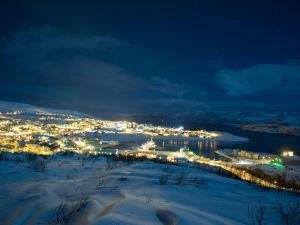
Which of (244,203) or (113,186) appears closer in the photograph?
(244,203)

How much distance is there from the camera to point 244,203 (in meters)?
4.97

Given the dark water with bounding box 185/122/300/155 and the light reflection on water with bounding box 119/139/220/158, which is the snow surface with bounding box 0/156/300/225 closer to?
the light reflection on water with bounding box 119/139/220/158

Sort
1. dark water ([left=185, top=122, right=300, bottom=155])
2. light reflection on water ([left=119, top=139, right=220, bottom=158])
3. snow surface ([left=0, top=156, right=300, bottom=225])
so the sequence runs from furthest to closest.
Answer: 1. dark water ([left=185, top=122, right=300, bottom=155])
2. light reflection on water ([left=119, top=139, right=220, bottom=158])
3. snow surface ([left=0, top=156, right=300, bottom=225])

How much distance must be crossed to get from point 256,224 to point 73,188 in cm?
360

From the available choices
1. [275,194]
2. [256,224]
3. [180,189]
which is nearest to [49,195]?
[180,189]

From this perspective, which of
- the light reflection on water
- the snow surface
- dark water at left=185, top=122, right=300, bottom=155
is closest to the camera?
the snow surface

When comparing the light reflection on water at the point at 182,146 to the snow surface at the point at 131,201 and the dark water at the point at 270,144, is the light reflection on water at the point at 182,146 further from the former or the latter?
the snow surface at the point at 131,201

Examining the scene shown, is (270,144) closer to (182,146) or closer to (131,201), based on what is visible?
(182,146)

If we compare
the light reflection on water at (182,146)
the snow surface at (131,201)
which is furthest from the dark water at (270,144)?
the snow surface at (131,201)

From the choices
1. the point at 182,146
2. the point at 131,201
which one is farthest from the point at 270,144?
the point at 131,201

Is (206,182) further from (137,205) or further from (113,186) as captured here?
(137,205)

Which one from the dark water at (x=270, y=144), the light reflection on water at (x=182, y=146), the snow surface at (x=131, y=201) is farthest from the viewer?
the dark water at (x=270, y=144)

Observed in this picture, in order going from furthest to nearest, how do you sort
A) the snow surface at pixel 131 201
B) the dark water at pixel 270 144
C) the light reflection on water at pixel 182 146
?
the dark water at pixel 270 144
the light reflection on water at pixel 182 146
the snow surface at pixel 131 201

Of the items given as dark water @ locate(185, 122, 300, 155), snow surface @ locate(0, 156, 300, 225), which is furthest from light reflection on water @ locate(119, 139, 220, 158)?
snow surface @ locate(0, 156, 300, 225)
